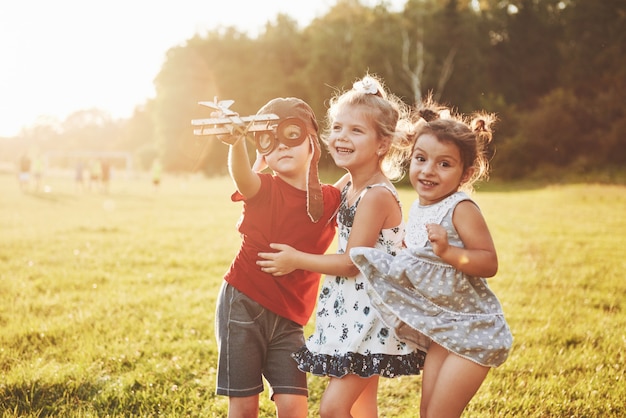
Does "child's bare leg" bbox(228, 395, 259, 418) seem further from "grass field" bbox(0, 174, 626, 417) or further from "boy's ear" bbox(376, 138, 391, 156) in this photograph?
"boy's ear" bbox(376, 138, 391, 156)

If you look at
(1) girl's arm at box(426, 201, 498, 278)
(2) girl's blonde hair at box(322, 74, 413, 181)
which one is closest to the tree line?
(2) girl's blonde hair at box(322, 74, 413, 181)

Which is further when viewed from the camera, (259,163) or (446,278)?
(259,163)

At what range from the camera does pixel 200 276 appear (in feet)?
24.6

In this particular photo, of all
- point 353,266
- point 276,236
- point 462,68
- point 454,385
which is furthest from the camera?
point 462,68

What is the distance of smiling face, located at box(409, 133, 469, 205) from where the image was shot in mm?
2516

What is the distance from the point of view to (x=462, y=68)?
37.1 meters

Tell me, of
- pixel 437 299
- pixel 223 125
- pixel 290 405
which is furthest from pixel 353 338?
pixel 223 125

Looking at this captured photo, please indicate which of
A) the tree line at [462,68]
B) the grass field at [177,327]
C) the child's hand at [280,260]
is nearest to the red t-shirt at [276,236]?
the child's hand at [280,260]

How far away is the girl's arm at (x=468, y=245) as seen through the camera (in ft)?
7.63

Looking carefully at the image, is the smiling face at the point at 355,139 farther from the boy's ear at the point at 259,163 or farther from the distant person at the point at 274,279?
the boy's ear at the point at 259,163

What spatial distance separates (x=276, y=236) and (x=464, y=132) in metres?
1.04

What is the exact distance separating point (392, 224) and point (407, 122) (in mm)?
530

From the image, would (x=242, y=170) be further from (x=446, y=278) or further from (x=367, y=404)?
(x=367, y=404)

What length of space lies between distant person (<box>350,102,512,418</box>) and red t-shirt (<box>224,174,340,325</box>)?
1.41 feet
